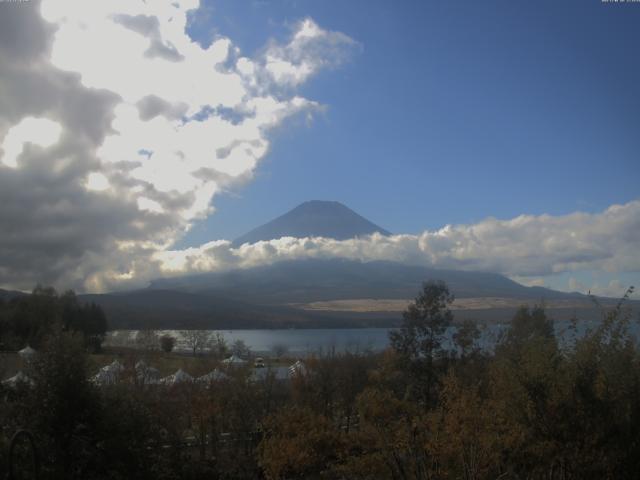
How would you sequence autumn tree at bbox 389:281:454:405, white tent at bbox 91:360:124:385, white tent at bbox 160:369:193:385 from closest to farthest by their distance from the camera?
white tent at bbox 91:360:124:385 → autumn tree at bbox 389:281:454:405 → white tent at bbox 160:369:193:385

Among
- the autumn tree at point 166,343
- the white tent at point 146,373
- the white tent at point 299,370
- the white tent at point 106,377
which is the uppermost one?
the white tent at point 106,377

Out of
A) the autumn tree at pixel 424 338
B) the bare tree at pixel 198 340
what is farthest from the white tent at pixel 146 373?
the bare tree at pixel 198 340

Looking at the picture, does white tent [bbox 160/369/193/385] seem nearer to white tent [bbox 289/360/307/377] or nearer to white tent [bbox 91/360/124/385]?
white tent [bbox 91/360/124/385]

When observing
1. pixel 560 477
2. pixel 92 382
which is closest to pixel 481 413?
pixel 560 477

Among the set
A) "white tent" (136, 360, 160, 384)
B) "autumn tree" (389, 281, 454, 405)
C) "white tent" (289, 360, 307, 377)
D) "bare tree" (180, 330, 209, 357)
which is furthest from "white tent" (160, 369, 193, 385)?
"bare tree" (180, 330, 209, 357)

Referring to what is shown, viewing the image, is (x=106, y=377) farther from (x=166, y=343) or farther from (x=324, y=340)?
(x=324, y=340)

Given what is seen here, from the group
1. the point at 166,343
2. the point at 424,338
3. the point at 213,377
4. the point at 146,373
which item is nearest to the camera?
the point at 424,338

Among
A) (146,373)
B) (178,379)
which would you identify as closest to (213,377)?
(178,379)

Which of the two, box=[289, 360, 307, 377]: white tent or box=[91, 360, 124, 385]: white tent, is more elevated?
box=[91, 360, 124, 385]: white tent

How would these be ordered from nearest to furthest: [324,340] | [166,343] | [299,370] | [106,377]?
[106,377] → [299,370] → [166,343] → [324,340]

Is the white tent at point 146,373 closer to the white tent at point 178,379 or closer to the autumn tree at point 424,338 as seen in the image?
the white tent at point 178,379

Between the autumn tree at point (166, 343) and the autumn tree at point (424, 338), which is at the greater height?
the autumn tree at point (424, 338)

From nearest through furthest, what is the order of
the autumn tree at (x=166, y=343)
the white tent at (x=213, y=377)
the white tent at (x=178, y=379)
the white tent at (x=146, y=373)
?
1. the white tent at (x=213, y=377)
2. the white tent at (x=178, y=379)
3. the white tent at (x=146, y=373)
4. the autumn tree at (x=166, y=343)

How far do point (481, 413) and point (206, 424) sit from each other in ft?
45.4
